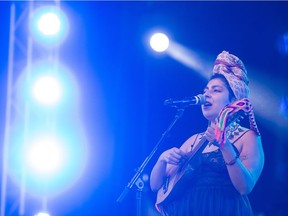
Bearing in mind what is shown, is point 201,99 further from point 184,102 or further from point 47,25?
point 47,25

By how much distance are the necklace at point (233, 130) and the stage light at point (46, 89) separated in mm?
1681

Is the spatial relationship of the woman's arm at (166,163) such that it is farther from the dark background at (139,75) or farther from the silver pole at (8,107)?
the silver pole at (8,107)

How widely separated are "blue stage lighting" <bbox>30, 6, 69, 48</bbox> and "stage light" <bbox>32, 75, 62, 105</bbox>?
0.31 m

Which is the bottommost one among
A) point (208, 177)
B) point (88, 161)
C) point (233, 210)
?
point (233, 210)

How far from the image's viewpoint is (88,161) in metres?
4.43

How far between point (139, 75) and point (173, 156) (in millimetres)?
923

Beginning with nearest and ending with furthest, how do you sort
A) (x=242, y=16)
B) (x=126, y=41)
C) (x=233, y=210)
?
1. (x=233, y=210)
2. (x=242, y=16)
3. (x=126, y=41)

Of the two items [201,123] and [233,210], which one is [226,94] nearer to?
[201,123]

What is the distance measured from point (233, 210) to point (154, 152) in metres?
0.78

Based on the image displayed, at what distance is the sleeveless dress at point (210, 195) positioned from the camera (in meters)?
3.78

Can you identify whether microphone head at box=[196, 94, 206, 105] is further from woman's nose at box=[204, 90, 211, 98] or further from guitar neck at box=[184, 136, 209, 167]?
guitar neck at box=[184, 136, 209, 167]

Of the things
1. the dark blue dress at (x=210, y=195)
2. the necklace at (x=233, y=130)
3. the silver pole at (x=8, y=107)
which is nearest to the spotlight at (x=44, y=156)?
the silver pole at (x=8, y=107)

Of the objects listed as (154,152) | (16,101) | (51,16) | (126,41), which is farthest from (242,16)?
(16,101)

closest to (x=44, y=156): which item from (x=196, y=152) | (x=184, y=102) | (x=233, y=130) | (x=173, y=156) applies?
(x=173, y=156)
